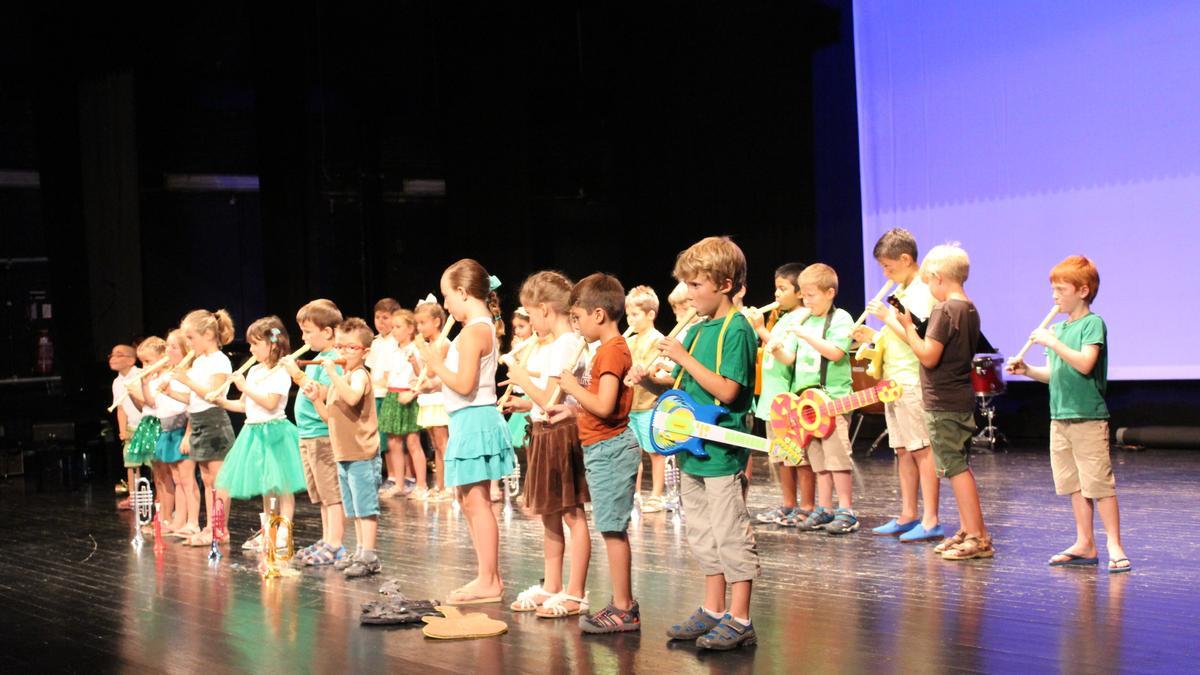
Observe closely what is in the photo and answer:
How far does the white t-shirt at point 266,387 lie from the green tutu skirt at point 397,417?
2.33 meters

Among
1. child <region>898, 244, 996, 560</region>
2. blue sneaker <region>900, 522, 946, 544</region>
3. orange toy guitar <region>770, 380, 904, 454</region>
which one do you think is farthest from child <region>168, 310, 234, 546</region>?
child <region>898, 244, 996, 560</region>

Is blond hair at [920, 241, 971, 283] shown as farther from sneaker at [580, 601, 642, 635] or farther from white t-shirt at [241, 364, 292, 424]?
white t-shirt at [241, 364, 292, 424]

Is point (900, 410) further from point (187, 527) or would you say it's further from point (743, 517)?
point (187, 527)

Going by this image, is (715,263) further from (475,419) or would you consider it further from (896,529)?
(896,529)

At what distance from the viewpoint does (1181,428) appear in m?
8.36

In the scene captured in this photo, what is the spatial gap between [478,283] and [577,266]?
908 centimetres

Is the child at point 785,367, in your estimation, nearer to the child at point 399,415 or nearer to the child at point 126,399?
the child at point 399,415

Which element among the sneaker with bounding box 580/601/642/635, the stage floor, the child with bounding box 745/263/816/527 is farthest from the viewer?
the child with bounding box 745/263/816/527

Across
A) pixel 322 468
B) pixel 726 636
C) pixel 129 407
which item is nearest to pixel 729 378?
pixel 726 636

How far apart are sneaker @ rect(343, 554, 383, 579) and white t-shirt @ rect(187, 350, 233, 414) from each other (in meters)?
1.53

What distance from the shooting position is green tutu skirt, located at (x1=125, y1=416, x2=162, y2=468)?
6996 mm

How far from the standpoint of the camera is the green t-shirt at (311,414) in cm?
542

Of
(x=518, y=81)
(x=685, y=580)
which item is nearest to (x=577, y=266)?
(x=518, y=81)

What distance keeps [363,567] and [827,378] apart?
7.62ft
